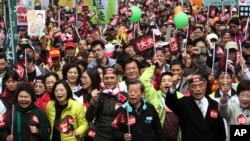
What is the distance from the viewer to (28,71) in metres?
8.49

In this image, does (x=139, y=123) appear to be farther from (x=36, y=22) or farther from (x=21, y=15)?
(x=36, y=22)

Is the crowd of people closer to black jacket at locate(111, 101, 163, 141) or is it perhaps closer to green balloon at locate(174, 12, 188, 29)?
black jacket at locate(111, 101, 163, 141)

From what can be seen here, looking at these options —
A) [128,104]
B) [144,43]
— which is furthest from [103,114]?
[144,43]

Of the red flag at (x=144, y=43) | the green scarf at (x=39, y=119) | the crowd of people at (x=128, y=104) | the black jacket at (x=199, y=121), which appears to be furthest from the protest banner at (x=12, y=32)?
the black jacket at (x=199, y=121)

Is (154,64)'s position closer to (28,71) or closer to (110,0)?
(28,71)

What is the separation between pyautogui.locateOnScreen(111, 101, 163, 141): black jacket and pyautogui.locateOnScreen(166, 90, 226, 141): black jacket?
8.9 inches

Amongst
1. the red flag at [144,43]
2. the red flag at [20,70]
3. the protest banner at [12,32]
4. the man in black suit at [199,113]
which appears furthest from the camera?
the protest banner at [12,32]

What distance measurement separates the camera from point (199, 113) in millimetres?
5719

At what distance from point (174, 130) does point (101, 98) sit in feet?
2.83

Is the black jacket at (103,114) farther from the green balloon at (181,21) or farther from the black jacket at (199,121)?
the green balloon at (181,21)

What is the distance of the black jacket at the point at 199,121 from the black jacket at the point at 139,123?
23 cm

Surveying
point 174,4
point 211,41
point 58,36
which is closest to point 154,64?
point 211,41

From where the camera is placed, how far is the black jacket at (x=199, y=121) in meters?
5.71

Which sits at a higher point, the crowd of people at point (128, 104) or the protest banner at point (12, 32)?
the protest banner at point (12, 32)
